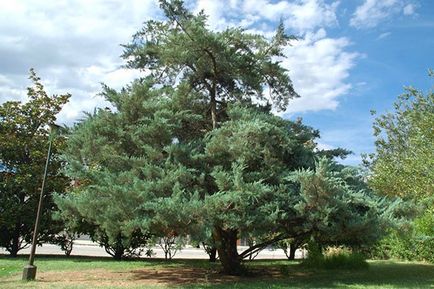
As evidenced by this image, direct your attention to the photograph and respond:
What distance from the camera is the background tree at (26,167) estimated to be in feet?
61.9

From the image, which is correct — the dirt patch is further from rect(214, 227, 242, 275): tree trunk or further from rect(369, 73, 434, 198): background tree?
rect(369, 73, 434, 198): background tree

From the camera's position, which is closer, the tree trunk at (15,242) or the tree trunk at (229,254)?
the tree trunk at (229,254)

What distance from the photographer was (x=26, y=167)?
62.3 ft

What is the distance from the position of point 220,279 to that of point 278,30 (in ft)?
26.2

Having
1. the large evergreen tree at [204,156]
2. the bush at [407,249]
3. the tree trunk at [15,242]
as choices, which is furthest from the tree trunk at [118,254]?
the bush at [407,249]

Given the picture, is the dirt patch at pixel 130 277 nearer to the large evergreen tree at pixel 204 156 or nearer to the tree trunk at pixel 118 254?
the large evergreen tree at pixel 204 156

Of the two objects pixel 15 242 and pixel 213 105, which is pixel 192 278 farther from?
pixel 15 242

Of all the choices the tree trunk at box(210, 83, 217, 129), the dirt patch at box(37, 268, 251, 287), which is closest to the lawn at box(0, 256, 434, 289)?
the dirt patch at box(37, 268, 251, 287)

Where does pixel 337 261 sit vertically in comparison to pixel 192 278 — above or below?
above

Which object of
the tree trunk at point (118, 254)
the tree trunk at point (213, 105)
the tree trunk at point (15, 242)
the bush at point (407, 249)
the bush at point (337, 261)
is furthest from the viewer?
the tree trunk at point (118, 254)

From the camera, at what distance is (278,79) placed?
14648 millimetres

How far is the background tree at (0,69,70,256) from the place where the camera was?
61.9ft

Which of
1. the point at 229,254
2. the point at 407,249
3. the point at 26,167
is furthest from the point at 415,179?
the point at 26,167

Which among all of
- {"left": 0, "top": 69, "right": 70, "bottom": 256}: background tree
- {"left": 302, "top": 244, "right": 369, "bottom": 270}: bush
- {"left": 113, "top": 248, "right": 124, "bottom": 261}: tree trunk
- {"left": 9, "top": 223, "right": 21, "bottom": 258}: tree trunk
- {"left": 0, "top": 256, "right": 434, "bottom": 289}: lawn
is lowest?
{"left": 0, "top": 256, "right": 434, "bottom": 289}: lawn
